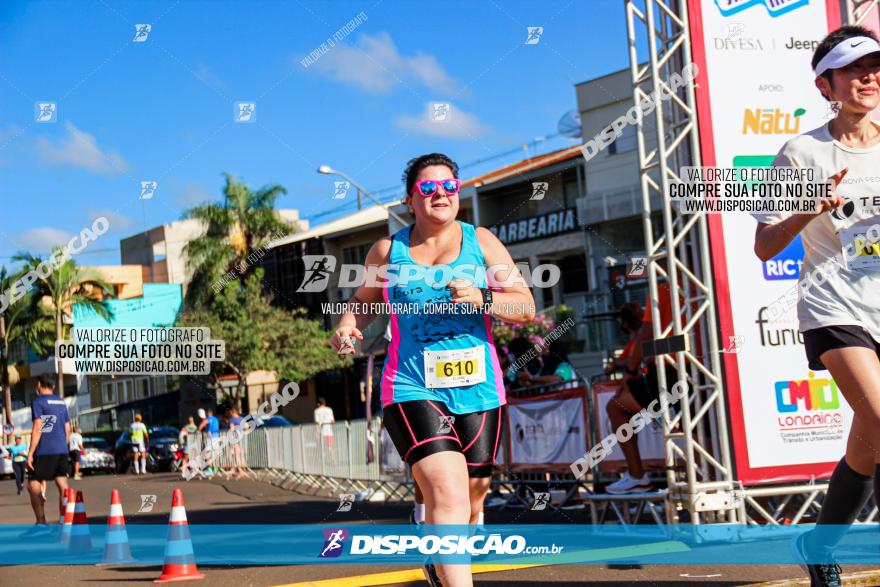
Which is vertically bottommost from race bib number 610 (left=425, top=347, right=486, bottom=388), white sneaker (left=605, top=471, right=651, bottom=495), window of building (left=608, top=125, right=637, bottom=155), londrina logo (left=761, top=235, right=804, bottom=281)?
white sneaker (left=605, top=471, right=651, bottom=495)

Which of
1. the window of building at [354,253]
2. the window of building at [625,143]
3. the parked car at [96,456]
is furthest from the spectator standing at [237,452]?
the window of building at [354,253]

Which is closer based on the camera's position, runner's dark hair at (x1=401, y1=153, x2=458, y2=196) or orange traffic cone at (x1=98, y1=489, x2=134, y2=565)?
runner's dark hair at (x1=401, y1=153, x2=458, y2=196)

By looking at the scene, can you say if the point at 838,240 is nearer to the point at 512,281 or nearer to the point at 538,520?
the point at 512,281

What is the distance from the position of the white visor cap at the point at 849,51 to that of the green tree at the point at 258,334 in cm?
3746

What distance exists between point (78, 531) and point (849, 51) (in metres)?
8.25

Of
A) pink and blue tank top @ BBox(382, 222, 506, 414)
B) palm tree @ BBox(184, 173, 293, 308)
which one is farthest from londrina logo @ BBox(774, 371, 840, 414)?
palm tree @ BBox(184, 173, 293, 308)

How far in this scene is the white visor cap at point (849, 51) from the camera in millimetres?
4324

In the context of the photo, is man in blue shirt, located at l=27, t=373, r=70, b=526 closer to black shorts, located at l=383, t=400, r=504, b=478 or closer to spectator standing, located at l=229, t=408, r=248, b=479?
black shorts, located at l=383, t=400, r=504, b=478

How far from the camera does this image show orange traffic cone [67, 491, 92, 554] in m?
10.0

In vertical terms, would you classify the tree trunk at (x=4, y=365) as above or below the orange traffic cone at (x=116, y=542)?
above

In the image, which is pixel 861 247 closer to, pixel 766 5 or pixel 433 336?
pixel 433 336

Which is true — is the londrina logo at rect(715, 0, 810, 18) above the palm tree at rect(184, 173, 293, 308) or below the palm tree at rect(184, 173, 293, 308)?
below

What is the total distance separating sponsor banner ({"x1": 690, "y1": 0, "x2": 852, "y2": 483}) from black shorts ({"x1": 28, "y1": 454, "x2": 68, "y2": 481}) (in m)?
7.87

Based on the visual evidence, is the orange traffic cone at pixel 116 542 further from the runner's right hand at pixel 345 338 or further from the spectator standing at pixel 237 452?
the spectator standing at pixel 237 452
